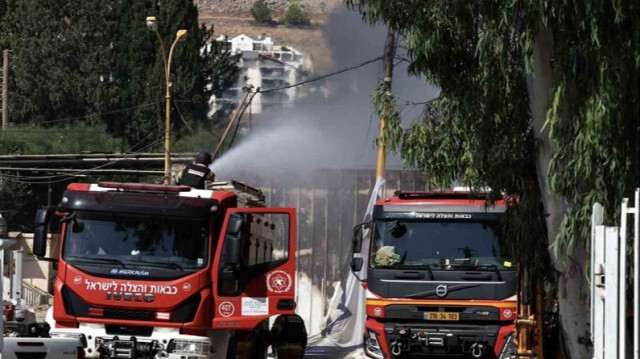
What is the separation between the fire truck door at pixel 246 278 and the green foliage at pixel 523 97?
2.11 m

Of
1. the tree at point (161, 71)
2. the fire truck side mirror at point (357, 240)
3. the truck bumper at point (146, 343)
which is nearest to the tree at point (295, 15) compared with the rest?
the tree at point (161, 71)

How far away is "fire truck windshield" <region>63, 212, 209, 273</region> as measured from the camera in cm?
1556

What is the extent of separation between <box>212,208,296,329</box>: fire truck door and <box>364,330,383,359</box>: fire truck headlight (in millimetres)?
1532

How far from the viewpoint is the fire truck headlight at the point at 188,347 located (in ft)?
50.1

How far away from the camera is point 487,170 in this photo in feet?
48.2

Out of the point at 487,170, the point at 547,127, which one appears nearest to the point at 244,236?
the point at 487,170

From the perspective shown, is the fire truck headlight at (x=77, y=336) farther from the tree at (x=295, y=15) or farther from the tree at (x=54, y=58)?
the tree at (x=295, y=15)

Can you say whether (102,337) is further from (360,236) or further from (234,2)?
(234,2)

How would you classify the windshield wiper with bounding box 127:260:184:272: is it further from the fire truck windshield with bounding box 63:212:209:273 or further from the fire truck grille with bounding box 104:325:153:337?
the fire truck grille with bounding box 104:325:153:337

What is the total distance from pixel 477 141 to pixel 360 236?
3.28 m

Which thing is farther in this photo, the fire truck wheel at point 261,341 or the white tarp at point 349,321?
the white tarp at point 349,321

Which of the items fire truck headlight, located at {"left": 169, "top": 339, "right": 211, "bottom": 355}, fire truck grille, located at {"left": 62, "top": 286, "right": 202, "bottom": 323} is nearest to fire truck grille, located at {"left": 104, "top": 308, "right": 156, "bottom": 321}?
fire truck grille, located at {"left": 62, "top": 286, "right": 202, "bottom": 323}

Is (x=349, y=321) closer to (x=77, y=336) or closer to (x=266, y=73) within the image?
(x=77, y=336)

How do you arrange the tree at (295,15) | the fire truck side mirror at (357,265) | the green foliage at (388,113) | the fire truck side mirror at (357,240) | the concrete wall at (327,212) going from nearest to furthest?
1. the green foliage at (388,113)
2. the fire truck side mirror at (357,240)
3. the fire truck side mirror at (357,265)
4. the concrete wall at (327,212)
5. the tree at (295,15)
